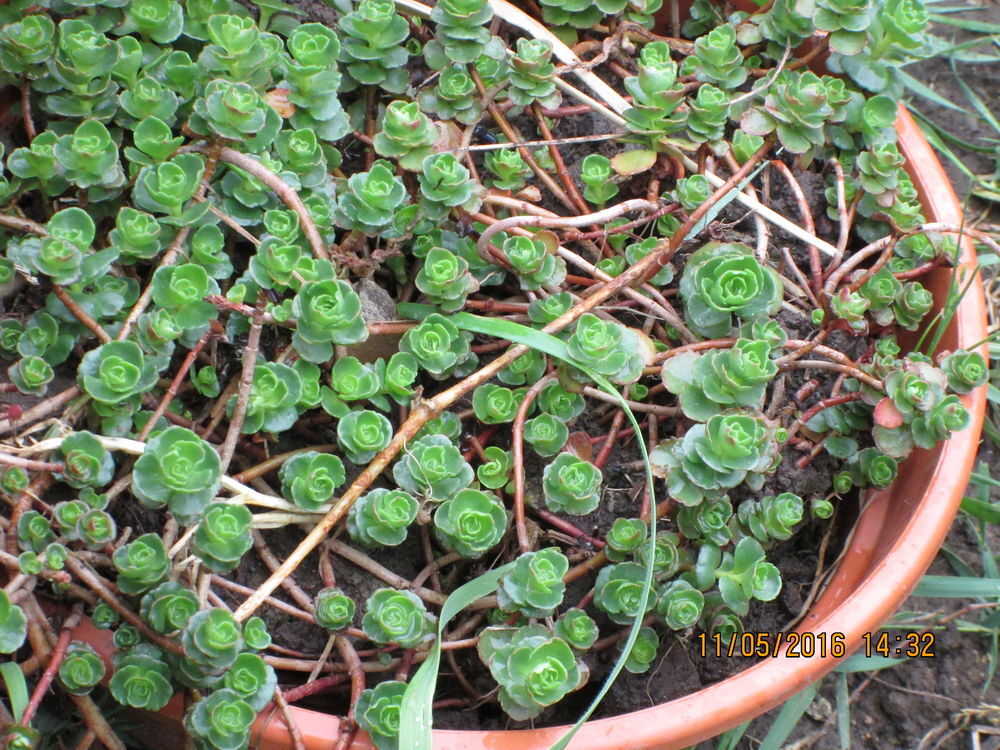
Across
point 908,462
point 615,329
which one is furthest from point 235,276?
point 908,462

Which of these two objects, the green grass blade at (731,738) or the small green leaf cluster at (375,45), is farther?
the green grass blade at (731,738)

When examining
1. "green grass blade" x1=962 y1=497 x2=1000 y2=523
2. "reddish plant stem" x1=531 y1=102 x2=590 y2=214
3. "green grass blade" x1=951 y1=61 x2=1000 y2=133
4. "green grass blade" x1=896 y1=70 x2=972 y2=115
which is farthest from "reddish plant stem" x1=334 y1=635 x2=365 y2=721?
"green grass blade" x1=951 y1=61 x2=1000 y2=133

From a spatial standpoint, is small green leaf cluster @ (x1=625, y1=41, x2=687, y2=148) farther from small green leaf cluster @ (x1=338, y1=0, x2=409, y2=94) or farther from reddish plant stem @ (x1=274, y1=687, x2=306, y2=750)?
reddish plant stem @ (x1=274, y1=687, x2=306, y2=750)

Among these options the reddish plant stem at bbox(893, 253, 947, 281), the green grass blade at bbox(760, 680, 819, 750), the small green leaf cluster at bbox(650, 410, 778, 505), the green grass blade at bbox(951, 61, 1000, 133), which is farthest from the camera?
the green grass blade at bbox(951, 61, 1000, 133)

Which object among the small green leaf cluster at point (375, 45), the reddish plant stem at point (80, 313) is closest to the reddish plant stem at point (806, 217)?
the small green leaf cluster at point (375, 45)

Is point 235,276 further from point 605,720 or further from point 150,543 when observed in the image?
point 605,720

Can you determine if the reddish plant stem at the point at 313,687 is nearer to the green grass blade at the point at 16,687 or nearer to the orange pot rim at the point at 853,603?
the orange pot rim at the point at 853,603
